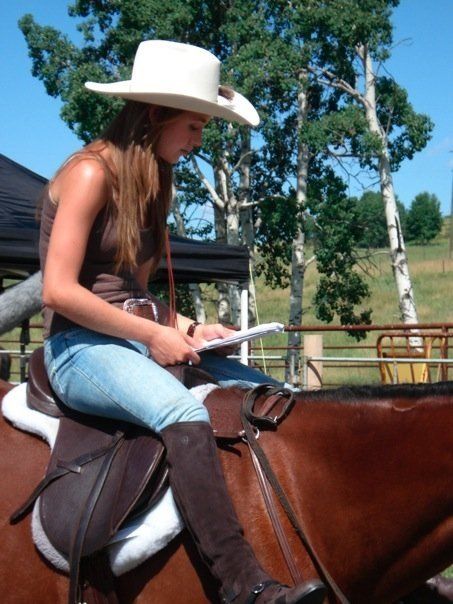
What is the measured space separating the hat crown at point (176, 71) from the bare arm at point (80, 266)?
32 centimetres

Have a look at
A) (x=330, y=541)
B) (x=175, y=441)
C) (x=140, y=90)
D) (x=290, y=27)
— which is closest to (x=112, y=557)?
(x=175, y=441)

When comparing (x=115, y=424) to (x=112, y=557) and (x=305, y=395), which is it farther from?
(x=305, y=395)

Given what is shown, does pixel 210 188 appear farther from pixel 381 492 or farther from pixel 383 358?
pixel 381 492

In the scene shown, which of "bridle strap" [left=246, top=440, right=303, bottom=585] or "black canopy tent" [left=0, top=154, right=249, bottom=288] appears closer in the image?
"bridle strap" [left=246, top=440, right=303, bottom=585]

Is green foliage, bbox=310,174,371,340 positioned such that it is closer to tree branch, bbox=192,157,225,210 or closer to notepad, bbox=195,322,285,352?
tree branch, bbox=192,157,225,210

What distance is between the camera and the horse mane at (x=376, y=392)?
7.62 ft

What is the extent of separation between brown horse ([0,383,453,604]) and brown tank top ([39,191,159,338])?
1.99 ft

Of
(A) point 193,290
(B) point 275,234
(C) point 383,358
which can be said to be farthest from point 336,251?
(C) point 383,358

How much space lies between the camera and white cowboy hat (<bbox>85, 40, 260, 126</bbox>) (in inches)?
93.6

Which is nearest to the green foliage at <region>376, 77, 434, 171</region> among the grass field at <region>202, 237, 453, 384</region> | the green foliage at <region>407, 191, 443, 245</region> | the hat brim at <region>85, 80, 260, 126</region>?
the grass field at <region>202, 237, 453, 384</region>

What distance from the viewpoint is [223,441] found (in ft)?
7.54

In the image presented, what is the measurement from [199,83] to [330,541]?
1401 mm

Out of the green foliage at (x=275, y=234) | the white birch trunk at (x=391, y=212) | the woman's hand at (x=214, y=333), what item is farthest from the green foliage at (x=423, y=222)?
the woman's hand at (x=214, y=333)

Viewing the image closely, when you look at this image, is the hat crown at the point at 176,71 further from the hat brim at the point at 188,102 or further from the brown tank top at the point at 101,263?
the brown tank top at the point at 101,263
